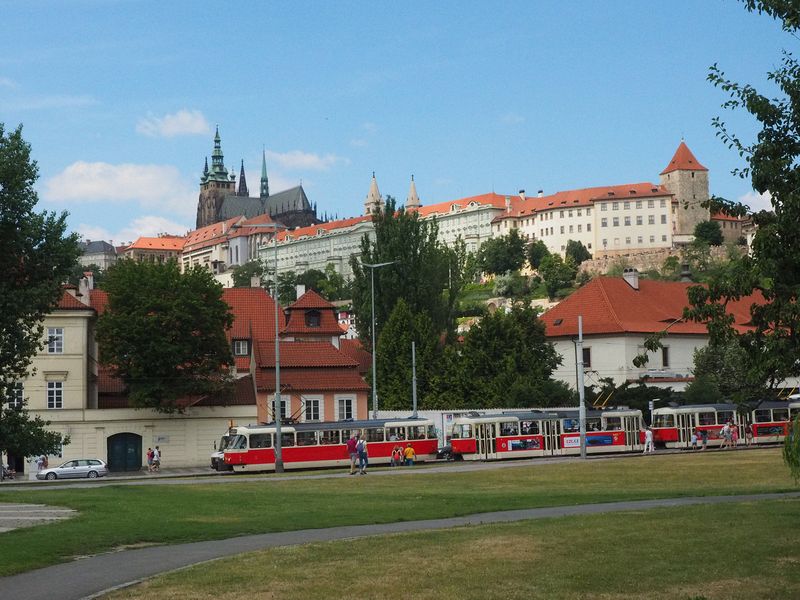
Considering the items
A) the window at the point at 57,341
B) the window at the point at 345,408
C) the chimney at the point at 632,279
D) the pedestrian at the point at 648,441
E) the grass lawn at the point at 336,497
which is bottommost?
the grass lawn at the point at 336,497

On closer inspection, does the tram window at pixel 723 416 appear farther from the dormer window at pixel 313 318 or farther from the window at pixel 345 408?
the dormer window at pixel 313 318

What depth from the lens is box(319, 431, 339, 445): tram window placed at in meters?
60.4

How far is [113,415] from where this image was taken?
68500 mm

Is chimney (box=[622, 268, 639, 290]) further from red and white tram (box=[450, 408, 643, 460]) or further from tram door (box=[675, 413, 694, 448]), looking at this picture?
red and white tram (box=[450, 408, 643, 460])

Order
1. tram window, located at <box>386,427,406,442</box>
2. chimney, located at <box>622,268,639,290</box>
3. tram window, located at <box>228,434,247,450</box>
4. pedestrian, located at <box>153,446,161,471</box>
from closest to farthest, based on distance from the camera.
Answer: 1. tram window, located at <box>228,434,247,450</box>
2. tram window, located at <box>386,427,406,442</box>
3. pedestrian, located at <box>153,446,161,471</box>
4. chimney, located at <box>622,268,639,290</box>

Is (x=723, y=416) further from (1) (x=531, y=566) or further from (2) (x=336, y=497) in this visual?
(1) (x=531, y=566)

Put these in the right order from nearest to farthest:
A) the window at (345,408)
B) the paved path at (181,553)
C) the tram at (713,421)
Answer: the paved path at (181,553), the tram at (713,421), the window at (345,408)

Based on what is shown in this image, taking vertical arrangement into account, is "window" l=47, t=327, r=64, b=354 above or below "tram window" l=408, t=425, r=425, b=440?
above

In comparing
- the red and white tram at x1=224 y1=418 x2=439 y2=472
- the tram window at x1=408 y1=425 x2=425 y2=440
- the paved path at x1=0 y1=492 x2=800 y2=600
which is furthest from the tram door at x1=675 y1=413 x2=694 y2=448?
the paved path at x1=0 y1=492 x2=800 y2=600

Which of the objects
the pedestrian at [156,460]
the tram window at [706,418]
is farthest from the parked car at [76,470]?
the tram window at [706,418]

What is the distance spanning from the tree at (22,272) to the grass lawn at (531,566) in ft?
63.8

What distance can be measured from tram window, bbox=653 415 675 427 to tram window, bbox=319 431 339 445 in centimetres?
1931

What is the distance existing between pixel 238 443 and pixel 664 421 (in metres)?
24.6

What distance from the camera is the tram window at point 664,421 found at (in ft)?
222
